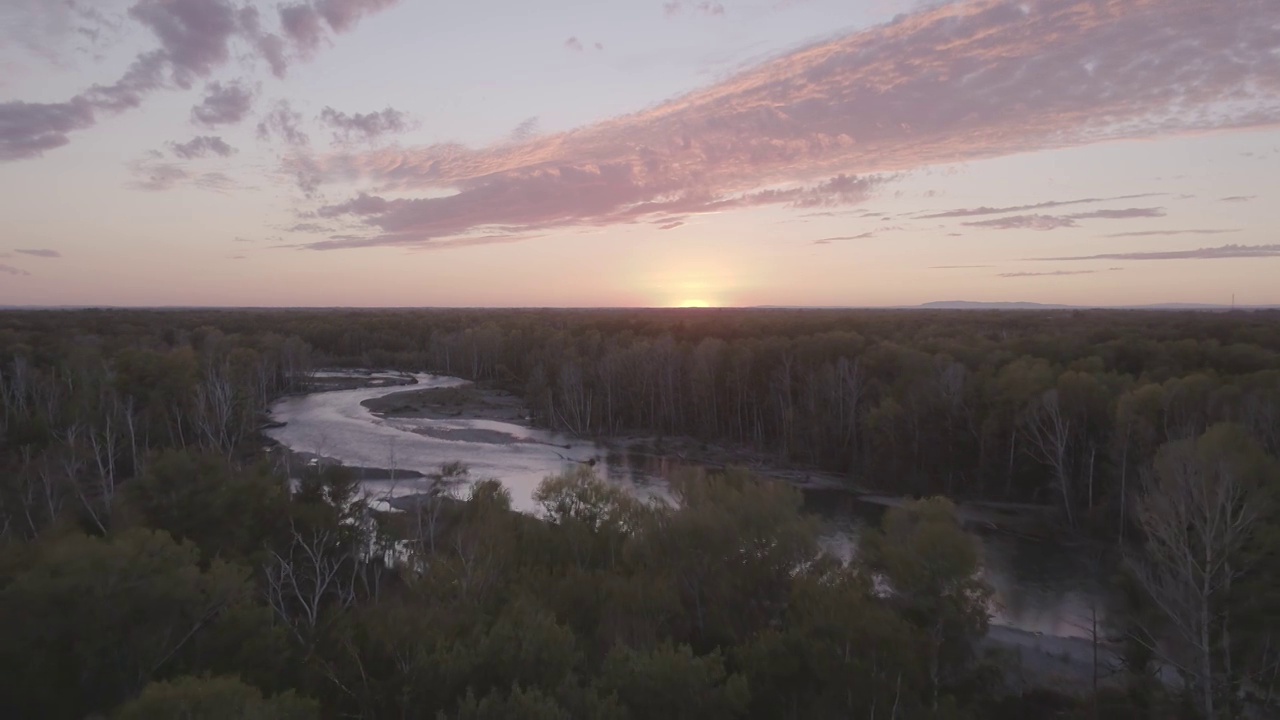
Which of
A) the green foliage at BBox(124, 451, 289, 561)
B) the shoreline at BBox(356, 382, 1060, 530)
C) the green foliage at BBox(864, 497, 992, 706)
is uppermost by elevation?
the green foliage at BBox(124, 451, 289, 561)

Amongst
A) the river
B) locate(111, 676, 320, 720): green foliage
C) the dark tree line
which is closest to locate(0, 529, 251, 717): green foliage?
locate(111, 676, 320, 720): green foliage

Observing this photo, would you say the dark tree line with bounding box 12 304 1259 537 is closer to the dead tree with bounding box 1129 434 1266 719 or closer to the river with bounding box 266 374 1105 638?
the river with bounding box 266 374 1105 638

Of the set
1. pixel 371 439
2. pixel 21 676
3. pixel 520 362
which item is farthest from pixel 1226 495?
pixel 520 362

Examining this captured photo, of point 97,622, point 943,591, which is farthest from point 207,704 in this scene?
point 943,591

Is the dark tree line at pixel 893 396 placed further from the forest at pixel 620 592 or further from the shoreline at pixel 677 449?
the shoreline at pixel 677 449

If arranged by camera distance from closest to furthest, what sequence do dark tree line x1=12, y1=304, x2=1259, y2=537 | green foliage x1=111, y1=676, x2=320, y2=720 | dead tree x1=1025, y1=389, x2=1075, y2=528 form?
green foliage x1=111, y1=676, x2=320, y2=720 < dark tree line x1=12, y1=304, x2=1259, y2=537 < dead tree x1=1025, y1=389, x2=1075, y2=528

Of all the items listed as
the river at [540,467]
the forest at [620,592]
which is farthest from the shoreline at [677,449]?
the forest at [620,592]

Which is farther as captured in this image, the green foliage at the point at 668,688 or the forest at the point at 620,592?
the forest at the point at 620,592

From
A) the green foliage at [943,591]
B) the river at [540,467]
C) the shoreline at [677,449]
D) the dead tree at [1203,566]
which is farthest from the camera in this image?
the shoreline at [677,449]
